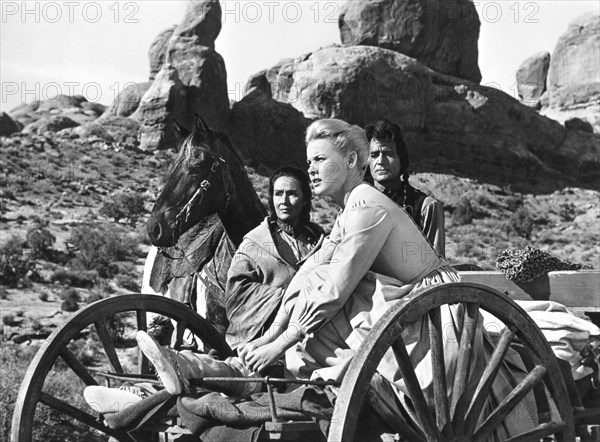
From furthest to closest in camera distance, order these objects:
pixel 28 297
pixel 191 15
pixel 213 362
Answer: pixel 191 15 < pixel 28 297 < pixel 213 362

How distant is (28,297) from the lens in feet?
87.3

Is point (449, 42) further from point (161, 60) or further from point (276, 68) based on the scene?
point (161, 60)

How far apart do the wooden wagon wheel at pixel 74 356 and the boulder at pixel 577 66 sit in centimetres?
8299

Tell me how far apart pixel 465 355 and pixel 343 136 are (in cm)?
117

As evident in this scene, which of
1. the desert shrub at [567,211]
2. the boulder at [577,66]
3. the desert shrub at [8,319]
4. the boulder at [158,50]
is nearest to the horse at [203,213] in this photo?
the desert shrub at [8,319]

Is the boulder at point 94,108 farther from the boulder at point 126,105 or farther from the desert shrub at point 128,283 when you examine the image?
the desert shrub at point 128,283

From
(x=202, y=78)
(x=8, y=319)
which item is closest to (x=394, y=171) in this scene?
(x=8, y=319)

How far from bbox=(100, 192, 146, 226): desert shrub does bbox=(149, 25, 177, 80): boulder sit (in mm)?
41249

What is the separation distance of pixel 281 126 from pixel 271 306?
175 feet

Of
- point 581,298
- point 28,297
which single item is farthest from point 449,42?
point 581,298

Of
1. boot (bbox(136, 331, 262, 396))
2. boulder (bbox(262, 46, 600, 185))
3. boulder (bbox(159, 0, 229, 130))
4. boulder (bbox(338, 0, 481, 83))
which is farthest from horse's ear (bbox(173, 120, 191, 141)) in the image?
boulder (bbox(338, 0, 481, 83))

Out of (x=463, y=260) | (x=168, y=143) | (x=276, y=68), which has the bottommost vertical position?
(x=463, y=260)

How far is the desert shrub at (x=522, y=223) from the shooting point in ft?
165

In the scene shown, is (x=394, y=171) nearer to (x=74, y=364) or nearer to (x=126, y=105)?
(x=74, y=364)
